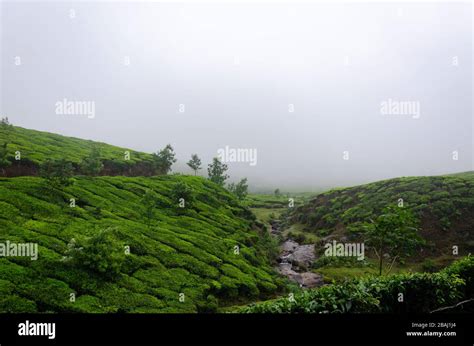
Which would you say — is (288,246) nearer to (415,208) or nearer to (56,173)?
(415,208)

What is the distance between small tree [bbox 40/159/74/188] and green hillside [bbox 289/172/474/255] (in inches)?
1479

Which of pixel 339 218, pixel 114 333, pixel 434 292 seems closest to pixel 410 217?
pixel 434 292

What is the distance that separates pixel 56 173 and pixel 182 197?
48.7 feet

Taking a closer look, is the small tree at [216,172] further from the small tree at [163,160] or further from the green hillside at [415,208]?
the green hillside at [415,208]

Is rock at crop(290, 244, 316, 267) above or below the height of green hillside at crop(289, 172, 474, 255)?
below

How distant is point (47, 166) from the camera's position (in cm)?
2952

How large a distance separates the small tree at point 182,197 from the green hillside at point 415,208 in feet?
77.9

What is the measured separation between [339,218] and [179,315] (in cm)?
4781

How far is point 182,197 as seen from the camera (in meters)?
40.0

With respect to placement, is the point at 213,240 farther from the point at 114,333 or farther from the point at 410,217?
the point at 114,333

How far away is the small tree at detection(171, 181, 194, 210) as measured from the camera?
3934cm

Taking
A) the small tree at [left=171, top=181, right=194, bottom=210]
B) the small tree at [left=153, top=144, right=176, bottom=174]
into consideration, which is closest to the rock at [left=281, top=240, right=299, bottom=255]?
the small tree at [left=171, top=181, right=194, bottom=210]
